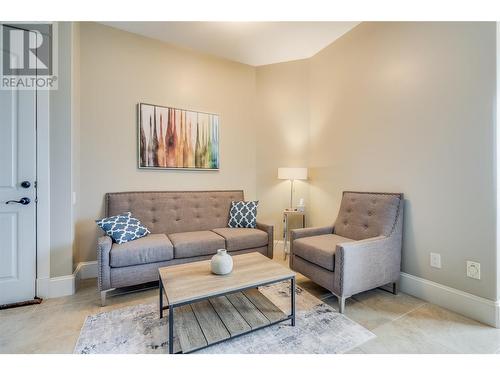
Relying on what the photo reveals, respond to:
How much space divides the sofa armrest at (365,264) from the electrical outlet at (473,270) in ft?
1.52

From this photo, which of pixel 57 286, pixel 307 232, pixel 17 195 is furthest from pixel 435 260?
pixel 17 195

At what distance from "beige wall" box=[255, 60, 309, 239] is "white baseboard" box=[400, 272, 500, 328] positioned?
1.59 meters

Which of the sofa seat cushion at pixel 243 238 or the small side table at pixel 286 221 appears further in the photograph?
the small side table at pixel 286 221

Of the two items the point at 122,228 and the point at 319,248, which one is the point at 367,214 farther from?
the point at 122,228

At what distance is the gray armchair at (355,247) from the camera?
5.78ft

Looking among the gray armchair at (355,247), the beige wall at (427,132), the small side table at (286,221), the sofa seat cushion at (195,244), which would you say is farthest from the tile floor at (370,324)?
the small side table at (286,221)

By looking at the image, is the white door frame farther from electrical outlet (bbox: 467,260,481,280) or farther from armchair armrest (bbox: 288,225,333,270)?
electrical outlet (bbox: 467,260,481,280)

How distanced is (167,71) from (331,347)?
10.8ft

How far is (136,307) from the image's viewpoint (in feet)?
5.96

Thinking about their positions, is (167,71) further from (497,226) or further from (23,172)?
(497,226)

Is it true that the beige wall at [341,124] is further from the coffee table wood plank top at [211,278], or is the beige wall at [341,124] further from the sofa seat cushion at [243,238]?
the coffee table wood plank top at [211,278]

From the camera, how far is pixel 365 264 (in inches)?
72.1

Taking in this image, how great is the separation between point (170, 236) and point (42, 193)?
118cm
